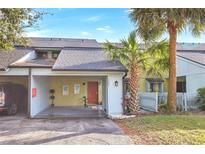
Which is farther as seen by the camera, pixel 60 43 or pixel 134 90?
pixel 60 43

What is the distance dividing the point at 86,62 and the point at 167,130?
24.8 feet

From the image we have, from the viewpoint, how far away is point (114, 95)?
14570 mm

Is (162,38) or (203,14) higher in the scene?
(203,14)

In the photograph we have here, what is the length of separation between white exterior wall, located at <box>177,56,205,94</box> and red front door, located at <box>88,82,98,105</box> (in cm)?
692

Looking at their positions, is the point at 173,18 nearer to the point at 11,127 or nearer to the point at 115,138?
the point at 115,138

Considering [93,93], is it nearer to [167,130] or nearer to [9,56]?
[9,56]

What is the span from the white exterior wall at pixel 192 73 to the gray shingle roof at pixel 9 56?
38.2 ft

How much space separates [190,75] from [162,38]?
20.3 feet

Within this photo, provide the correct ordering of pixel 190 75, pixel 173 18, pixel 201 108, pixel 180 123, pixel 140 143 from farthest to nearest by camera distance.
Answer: pixel 190 75
pixel 201 108
pixel 173 18
pixel 180 123
pixel 140 143

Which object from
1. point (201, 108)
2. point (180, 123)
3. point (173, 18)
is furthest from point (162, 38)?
point (180, 123)

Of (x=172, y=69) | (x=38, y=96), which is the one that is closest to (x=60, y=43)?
(x=38, y=96)

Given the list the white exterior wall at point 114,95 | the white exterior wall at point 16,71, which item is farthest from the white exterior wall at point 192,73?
the white exterior wall at point 16,71

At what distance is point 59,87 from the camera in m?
21.1
